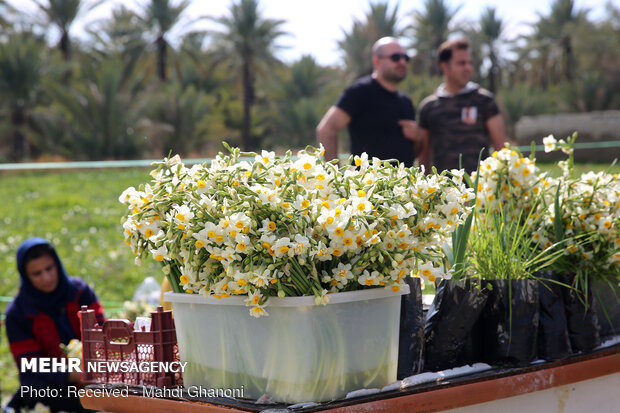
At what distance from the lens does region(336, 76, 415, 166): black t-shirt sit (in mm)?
4070

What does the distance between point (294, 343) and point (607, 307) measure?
3.83ft

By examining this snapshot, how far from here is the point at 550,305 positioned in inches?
80.7

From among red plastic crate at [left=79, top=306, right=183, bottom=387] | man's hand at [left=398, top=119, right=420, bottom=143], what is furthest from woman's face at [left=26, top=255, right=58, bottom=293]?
red plastic crate at [left=79, top=306, right=183, bottom=387]

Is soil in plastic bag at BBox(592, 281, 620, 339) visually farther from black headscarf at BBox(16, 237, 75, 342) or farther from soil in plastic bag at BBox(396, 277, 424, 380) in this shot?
black headscarf at BBox(16, 237, 75, 342)

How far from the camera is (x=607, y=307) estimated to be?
2.33 meters

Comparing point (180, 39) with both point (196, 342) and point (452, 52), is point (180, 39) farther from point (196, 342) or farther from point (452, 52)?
point (196, 342)

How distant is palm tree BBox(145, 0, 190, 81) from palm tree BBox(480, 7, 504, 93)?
13559 millimetres

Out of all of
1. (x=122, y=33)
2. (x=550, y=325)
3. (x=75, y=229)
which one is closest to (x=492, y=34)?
(x=122, y=33)

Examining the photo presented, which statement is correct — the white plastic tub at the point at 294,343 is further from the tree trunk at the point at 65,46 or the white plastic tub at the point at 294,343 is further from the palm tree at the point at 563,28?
the palm tree at the point at 563,28

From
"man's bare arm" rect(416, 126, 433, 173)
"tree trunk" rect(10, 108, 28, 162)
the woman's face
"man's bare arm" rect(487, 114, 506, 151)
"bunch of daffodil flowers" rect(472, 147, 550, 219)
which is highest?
"tree trunk" rect(10, 108, 28, 162)

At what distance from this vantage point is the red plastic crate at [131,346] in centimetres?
186

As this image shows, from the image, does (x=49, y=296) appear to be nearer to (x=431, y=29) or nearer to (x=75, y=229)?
(x=75, y=229)

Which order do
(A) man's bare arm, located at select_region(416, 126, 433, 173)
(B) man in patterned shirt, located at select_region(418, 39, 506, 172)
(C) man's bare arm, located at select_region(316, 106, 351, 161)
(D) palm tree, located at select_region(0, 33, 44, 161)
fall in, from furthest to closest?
(D) palm tree, located at select_region(0, 33, 44, 161), (A) man's bare arm, located at select_region(416, 126, 433, 173), (B) man in patterned shirt, located at select_region(418, 39, 506, 172), (C) man's bare arm, located at select_region(316, 106, 351, 161)

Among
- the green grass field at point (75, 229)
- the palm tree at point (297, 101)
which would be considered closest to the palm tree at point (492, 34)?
the palm tree at point (297, 101)
